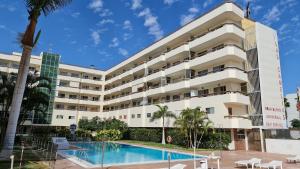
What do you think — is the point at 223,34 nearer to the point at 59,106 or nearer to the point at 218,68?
the point at 218,68

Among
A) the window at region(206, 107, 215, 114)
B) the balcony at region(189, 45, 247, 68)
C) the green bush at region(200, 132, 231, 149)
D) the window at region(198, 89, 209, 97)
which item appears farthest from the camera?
the window at region(198, 89, 209, 97)

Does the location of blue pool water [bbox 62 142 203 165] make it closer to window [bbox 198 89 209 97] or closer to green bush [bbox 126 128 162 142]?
green bush [bbox 126 128 162 142]

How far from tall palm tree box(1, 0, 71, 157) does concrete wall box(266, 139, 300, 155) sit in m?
27.5

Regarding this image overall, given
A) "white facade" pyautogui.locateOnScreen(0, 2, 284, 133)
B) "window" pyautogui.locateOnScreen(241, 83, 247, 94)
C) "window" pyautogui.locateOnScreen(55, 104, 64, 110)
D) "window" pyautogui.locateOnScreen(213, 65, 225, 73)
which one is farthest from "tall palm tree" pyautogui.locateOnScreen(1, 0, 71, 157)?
"window" pyautogui.locateOnScreen(55, 104, 64, 110)

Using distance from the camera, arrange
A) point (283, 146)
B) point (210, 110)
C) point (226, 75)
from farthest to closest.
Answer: point (210, 110) → point (226, 75) → point (283, 146)

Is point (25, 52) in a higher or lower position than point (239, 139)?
higher

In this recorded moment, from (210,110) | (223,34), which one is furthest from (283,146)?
(223,34)

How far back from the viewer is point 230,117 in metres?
28.5

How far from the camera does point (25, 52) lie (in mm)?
20422

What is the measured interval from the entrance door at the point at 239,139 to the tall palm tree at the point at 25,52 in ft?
82.6

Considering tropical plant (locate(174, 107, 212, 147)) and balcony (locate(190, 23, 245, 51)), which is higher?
balcony (locate(190, 23, 245, 51))

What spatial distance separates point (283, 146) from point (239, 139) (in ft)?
16.5

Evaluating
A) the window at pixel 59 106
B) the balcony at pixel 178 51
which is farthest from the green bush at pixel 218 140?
the window at pixel 59 106

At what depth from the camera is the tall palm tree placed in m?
19.0
